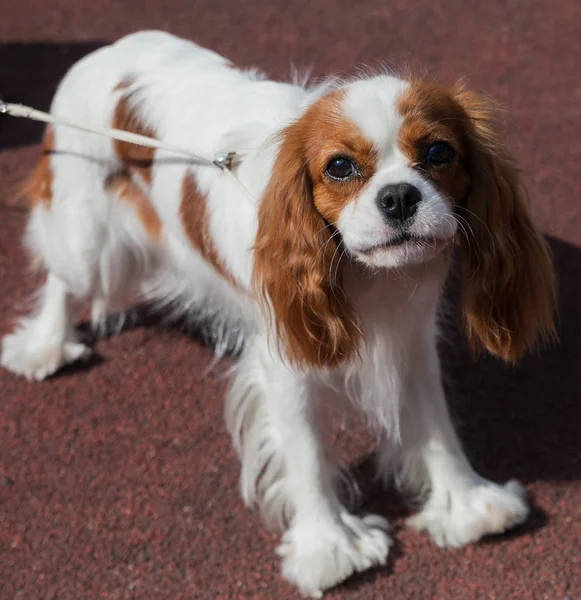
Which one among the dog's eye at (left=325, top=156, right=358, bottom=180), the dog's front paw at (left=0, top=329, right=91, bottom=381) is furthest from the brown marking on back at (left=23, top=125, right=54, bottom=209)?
the dog's eye at (left=325, top=156, right=358, bottom=180)

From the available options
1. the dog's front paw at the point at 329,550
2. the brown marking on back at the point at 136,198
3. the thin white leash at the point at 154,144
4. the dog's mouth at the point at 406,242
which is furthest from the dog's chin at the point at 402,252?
the brown marking on back at the point at 136,198

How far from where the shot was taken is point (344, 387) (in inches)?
107

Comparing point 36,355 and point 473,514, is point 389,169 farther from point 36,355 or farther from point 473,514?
point 36,355

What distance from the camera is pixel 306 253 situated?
7.27ft

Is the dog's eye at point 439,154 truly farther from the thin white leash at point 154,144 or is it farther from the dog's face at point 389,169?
the thin white leash at point 154,144

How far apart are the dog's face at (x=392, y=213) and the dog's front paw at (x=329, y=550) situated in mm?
645

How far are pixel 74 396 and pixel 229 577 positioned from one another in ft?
3.51

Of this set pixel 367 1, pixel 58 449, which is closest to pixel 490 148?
pixel 58 449

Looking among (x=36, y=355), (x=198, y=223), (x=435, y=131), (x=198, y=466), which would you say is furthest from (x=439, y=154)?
(x=36, y=355)

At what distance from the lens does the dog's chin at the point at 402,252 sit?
2.06 metres

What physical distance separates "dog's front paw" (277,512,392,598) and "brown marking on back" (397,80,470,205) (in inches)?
44.9

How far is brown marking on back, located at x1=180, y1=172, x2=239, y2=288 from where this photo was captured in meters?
2.76

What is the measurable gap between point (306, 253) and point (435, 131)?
16.6 inches

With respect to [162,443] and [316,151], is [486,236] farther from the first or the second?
[162,443]
